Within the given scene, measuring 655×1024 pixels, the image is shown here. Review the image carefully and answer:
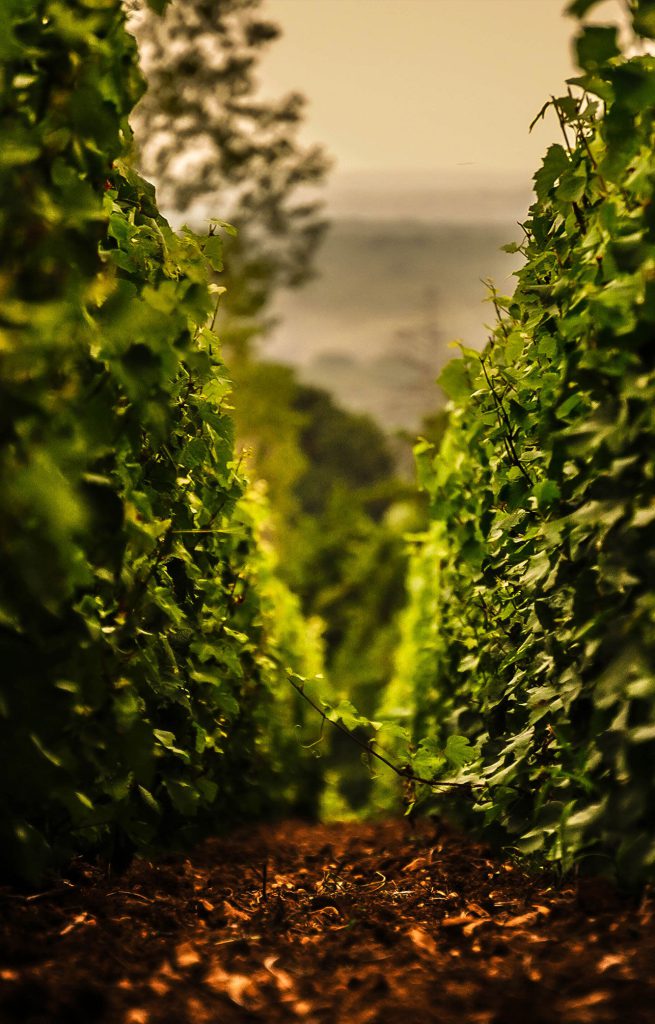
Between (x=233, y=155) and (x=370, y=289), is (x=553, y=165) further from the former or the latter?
(x=370, y=289)

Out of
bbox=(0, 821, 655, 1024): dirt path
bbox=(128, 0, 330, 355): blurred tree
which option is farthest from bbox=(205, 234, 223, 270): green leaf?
bbox=(128, 0, 330, 355): blurred tree

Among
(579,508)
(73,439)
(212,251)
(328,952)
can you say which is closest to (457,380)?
(212,251)

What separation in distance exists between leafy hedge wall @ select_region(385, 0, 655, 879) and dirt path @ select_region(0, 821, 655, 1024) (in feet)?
0.55

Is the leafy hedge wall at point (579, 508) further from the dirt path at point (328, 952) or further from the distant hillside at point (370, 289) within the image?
the distant hillside at point (370, 289)

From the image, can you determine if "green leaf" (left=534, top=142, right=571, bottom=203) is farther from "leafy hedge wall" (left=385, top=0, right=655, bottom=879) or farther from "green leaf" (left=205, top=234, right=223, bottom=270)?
"green leaf" (left=205, top=234, right=223, bottom=270)

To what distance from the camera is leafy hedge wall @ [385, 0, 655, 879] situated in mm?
1779

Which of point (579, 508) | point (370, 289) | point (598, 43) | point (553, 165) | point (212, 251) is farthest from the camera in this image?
point (370, 289)

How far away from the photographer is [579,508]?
2193 millimetres

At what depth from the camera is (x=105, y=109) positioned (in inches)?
74.4

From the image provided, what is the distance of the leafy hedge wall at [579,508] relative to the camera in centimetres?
178

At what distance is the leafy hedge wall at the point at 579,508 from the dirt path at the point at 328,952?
0.17 meters

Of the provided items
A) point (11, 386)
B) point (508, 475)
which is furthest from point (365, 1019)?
point (508, 475)

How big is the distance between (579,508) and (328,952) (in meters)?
1.16

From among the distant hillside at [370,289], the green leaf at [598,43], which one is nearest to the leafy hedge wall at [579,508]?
the green leaf at [598,43]
